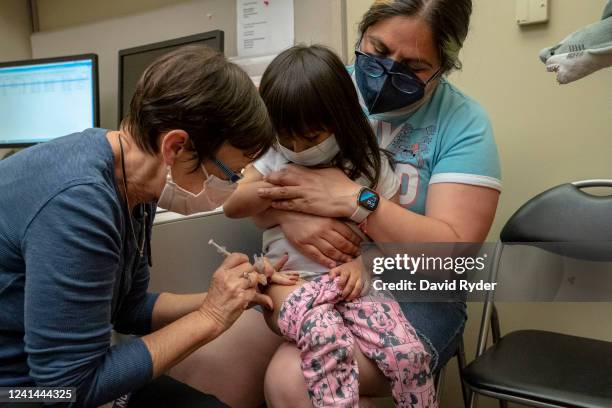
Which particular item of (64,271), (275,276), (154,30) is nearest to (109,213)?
(64,271)

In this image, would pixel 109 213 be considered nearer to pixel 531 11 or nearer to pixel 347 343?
pixel 347 343

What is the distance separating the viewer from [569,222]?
1.18 meters

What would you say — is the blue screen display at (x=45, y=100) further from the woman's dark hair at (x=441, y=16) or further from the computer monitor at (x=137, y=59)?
the woman's dark hair at (x=441, y=16)

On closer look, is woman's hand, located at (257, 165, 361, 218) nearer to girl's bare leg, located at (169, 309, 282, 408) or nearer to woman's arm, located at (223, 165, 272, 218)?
woman's arm, located at (223, 165, 272, 218)

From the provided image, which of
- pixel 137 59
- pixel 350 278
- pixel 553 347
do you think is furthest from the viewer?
pixel 137 59

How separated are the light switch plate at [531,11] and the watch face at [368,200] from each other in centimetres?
73

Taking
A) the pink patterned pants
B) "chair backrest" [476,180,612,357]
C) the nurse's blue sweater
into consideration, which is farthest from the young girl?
"chair backrest" [476,180,612,357]

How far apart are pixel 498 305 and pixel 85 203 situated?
49.2 inches

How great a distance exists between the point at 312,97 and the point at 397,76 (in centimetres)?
21

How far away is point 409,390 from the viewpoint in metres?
0.87

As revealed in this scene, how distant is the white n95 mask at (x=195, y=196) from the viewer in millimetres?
812

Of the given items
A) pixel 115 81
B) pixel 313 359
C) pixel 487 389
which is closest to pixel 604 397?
pixel 487 389

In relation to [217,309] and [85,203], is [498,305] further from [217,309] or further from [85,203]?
[85,203]

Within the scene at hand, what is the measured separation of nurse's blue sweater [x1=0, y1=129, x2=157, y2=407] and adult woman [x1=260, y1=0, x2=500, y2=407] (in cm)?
33
